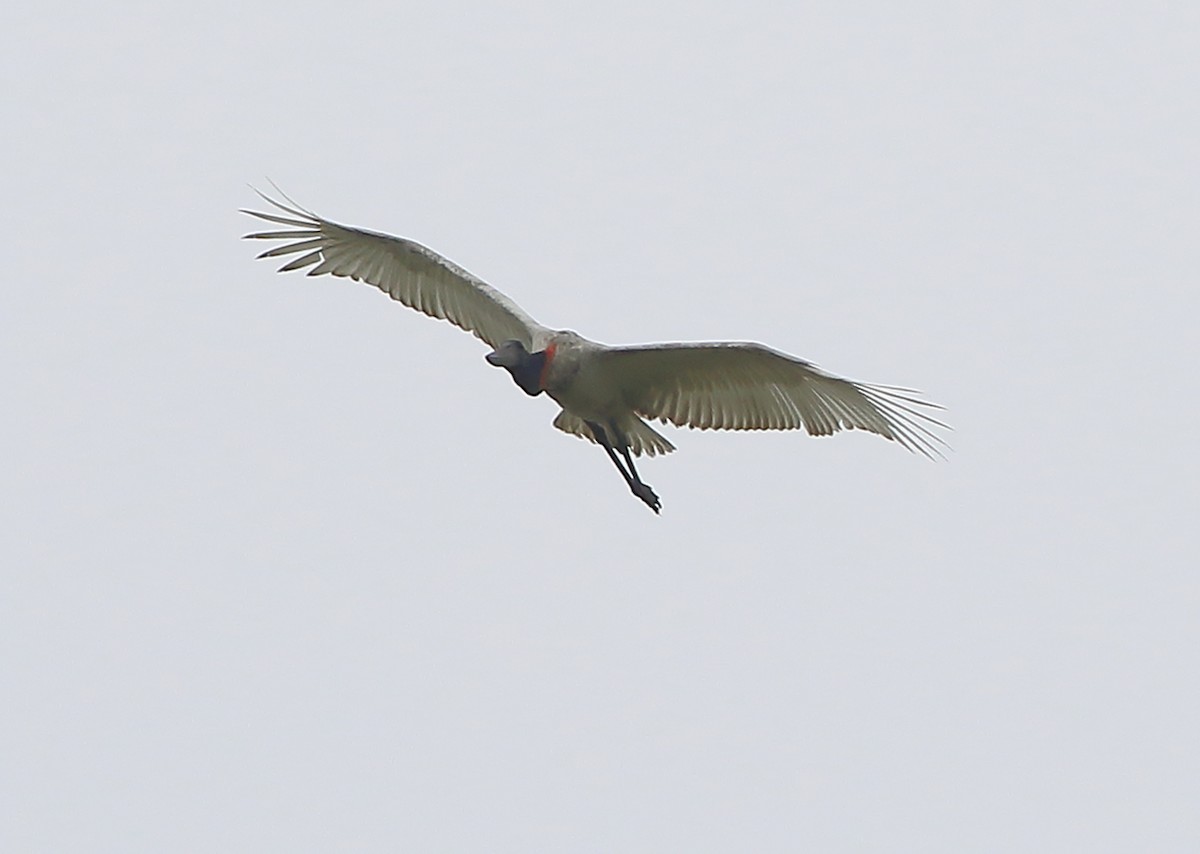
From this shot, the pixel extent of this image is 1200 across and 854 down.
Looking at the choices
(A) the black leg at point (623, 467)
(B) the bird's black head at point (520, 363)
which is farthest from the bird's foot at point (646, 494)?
(B) the bird's black head at point (520, 363)

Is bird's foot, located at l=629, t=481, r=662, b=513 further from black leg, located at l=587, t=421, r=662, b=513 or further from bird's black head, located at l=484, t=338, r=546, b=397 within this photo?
bird's black head, located at l=484, t=338, r=546, b=397

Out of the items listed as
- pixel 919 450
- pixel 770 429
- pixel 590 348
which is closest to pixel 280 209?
pixel 590 348

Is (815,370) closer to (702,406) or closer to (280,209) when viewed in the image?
(702,406)

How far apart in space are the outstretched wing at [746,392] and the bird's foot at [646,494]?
55 centimetres

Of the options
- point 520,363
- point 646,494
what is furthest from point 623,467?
point 520,363

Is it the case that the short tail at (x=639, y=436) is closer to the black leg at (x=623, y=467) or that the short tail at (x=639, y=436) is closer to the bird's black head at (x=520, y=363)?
the black leg at (x=623, y=467)

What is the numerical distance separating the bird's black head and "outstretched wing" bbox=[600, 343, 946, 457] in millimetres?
535

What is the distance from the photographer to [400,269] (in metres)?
17.2

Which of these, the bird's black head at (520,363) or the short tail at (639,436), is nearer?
the bird's black head at (520,363)

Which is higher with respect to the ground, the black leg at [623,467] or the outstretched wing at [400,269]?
the outstretched wing at [400,269]

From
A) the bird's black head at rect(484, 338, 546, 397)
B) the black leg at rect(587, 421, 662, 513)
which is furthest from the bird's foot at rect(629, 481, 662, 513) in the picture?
the bird's black head at rect(484, 338, 546, 397)

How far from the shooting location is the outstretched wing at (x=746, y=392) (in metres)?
14.6

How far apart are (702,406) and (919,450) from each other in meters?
1.88

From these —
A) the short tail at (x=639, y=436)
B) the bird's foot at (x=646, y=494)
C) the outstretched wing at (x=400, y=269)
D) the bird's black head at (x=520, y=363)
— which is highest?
the outstretched wing at (x=400, y=269)
